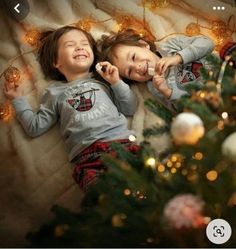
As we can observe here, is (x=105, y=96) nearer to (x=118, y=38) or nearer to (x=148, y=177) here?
(x=118, y=38)

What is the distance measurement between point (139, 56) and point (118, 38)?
0.12 m

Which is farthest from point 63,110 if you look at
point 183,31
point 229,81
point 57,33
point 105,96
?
point 229,81

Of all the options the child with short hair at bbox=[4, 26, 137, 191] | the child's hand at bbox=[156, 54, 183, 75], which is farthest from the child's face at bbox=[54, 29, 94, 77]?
the child's hand at bbox=[156, 54, 183, 75]

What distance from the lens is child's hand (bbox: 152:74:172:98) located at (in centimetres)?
149

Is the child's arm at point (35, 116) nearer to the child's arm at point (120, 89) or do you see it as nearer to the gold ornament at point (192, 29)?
the child's arm at point (120, 89)

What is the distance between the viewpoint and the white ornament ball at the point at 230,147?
0.92 m

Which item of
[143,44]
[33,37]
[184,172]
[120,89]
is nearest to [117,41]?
[143,44]

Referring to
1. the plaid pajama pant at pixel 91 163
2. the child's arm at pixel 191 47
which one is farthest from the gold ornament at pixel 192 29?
the plaid pajama pant at pixel 91 163

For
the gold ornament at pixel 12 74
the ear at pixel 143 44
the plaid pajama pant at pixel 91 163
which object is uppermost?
the ear at pixel 143 44

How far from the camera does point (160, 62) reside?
59.5 inches

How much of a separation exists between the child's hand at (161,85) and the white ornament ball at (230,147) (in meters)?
0.58

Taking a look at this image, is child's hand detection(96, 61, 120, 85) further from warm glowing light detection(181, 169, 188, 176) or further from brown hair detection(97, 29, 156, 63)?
warm glowing light detection(181, 169, 188, 176)

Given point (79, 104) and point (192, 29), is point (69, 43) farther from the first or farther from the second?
point (192, 29)

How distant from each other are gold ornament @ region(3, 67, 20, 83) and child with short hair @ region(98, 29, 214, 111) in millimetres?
311
